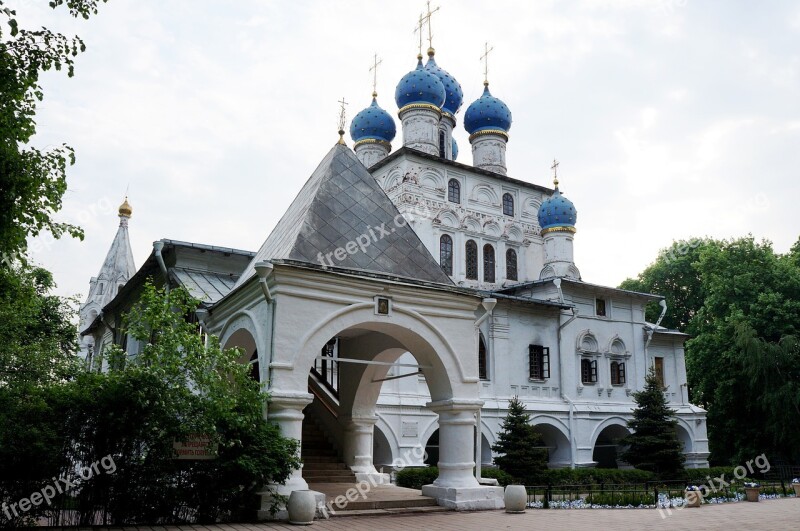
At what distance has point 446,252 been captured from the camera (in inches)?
1081

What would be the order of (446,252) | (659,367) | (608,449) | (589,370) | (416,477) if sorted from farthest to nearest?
(659,367) → (608,449) → (446,252) → (589,370) → (416,477)

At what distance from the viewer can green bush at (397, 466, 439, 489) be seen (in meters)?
17.2

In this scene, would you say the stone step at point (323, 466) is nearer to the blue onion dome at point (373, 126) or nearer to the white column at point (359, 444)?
the white column at point (359, 444)

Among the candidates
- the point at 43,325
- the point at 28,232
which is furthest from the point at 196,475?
the point at 43,325

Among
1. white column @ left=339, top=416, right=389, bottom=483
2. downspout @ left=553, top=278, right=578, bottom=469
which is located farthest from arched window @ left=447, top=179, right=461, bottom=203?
white column @ left=339, top=416, right=389, bottom=483

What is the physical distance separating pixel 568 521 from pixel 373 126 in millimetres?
23573

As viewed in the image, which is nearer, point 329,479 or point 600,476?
point 329,479

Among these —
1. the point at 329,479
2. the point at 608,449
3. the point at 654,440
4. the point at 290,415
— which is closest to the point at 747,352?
the point at 608,449

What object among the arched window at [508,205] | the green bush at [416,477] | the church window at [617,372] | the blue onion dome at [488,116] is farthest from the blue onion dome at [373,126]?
the green bush at [416,477]

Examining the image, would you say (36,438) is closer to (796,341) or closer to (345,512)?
(345,512)

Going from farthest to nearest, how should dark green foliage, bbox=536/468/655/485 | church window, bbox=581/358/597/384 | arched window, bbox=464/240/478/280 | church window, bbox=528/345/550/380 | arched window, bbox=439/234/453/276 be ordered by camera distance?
arched window, bbox=464/240/478/280
arched window, bbox=439/234/453/276
church window, bbox=581/358/597/384
church window, bbox=528/345/550/380
dark green foliage, bbox=536/468/655/485

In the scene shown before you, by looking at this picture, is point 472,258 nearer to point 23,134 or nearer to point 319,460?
point 319,460

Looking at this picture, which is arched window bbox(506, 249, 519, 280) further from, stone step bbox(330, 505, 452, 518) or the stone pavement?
stone step bbox(330, 505, 452, 518)

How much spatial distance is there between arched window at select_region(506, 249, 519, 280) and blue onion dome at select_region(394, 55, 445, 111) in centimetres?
692
